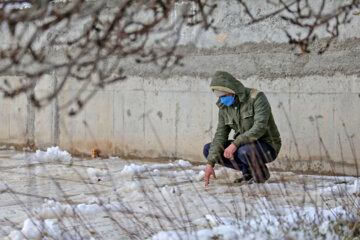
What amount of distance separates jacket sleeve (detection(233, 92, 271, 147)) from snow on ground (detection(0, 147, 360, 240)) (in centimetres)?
42

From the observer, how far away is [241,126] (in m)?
5.85

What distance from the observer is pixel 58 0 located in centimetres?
908

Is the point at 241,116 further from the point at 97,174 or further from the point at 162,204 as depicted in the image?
the point at 97,174

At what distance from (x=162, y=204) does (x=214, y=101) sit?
2.63 metres

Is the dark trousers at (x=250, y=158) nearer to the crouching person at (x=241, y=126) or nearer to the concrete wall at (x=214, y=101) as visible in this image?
the crouching person at (x=241, y=126)

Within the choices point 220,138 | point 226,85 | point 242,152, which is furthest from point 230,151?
point 226,85

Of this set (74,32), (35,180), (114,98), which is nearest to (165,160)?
(114,98)

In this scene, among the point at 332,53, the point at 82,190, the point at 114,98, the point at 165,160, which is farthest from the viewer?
the point at 114,98

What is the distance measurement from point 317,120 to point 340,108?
11.7 inches

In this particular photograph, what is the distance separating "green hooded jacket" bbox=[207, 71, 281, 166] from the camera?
222 inches

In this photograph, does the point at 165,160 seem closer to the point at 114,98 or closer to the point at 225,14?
the point at 114,98

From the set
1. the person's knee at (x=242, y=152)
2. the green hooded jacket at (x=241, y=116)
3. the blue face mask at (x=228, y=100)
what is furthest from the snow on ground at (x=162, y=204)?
the blue face mask at (x=228, y=100)

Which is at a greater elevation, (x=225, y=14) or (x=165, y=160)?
(x=225, y=14)

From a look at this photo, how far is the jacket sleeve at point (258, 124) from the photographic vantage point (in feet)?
18.4
